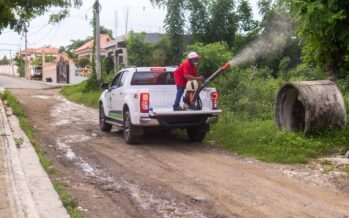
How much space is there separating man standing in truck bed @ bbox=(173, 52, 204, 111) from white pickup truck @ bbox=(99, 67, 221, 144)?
0.26 metres

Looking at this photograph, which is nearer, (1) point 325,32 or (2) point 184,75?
(1) point 325,32

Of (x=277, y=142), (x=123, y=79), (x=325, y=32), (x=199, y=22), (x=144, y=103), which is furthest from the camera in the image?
(x=199, y=22)

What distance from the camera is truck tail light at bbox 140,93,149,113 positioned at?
11073 millimetres

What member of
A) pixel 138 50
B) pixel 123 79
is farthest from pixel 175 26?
pixel 123 79

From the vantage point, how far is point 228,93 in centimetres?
1527

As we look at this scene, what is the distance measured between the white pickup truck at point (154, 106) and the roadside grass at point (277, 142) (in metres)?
0.74

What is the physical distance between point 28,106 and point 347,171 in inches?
633

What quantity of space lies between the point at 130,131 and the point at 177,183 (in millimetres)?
3963

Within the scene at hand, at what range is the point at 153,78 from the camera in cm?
1242

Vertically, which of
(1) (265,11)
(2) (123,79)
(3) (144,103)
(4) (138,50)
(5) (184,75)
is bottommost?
(3) (144,103)

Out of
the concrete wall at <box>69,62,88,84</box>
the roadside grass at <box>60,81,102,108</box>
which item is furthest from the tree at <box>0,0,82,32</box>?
the concrete wall at <box>69,62,88,84</box>

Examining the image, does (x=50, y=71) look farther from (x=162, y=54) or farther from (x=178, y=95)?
(x=178, y=95)

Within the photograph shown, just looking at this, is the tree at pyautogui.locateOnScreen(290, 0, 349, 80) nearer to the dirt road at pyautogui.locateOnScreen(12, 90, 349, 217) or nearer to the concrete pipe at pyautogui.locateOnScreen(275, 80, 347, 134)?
the concrete pipe at pyautogui.locateOnScreen(275, 80, 347, 134)

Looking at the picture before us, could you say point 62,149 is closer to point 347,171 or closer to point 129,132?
point 129,132
